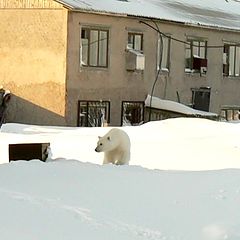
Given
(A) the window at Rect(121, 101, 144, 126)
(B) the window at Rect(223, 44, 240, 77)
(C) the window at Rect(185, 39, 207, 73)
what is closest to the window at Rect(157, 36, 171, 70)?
(C) the window at Rect(185, 39, 207, 73)

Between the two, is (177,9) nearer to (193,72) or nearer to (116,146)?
(193,72)

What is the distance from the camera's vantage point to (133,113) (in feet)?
88.4

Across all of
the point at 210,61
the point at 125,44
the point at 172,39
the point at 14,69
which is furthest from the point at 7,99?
the point at 210,61

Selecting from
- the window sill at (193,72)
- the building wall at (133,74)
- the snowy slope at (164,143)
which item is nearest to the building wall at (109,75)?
the building wall at (133,74)

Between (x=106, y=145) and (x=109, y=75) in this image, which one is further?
(x=109, y=75)

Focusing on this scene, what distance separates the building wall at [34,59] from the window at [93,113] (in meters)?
0.87

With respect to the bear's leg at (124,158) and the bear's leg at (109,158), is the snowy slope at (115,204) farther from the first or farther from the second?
the bear's leg at (109,158)

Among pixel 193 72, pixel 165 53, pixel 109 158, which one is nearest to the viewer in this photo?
pixel 109 158

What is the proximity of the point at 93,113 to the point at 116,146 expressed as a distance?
1259cm

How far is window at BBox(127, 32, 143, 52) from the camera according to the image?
26.6 m

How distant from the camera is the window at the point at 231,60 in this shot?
3170 cm

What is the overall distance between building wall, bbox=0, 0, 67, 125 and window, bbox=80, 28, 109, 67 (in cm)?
100

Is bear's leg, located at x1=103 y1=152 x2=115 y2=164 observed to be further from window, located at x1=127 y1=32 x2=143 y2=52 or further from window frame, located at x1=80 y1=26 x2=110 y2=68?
window, located at x1=127 y1=32 x2=143 y2=52

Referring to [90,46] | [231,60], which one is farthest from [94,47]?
[231,60]
